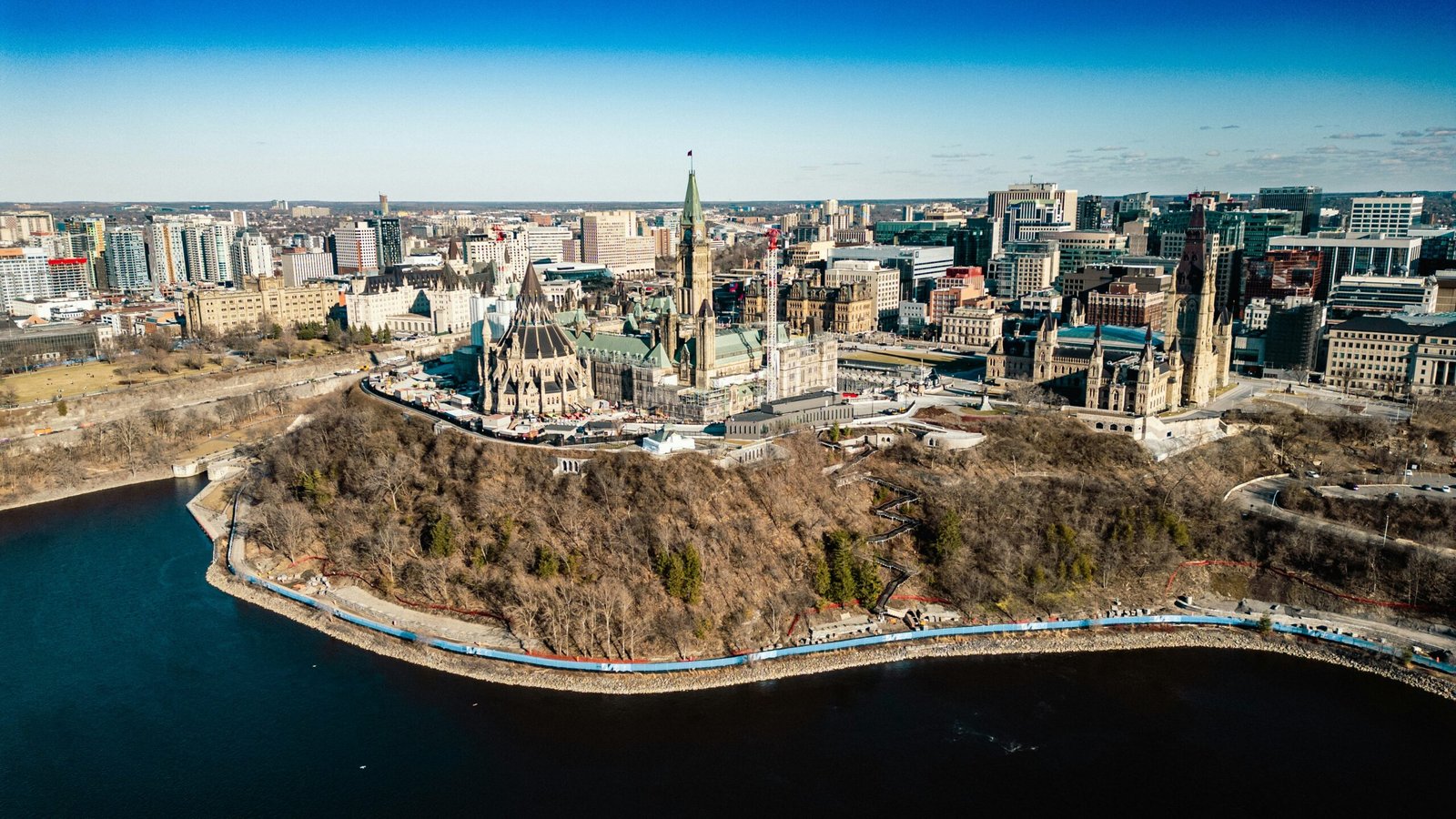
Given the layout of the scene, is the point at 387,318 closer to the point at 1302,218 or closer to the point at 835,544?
the point at 835,544

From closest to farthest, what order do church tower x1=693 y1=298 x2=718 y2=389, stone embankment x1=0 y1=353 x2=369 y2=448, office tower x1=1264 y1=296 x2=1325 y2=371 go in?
church tower x1=693 y1=298 x2=718 y2=389, stone embankment x1=0 y1=353 x2=369 y2=448, office tower x1=1264 y1=296 x2=1325 y2=371

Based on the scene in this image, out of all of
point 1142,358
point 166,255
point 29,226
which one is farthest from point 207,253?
point 1142,358

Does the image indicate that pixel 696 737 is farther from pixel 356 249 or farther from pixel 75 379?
pixel 356 249

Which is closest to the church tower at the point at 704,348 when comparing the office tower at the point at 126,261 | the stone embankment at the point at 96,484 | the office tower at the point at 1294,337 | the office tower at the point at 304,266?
the stone embankment at the point at 96,484

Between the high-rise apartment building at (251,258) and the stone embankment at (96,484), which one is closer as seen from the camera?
the stone embankment at (96,484)

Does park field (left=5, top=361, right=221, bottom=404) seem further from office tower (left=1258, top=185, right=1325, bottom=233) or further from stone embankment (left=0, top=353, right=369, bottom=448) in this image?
office tower (left=1258, top=185, right=1325, bottom=233)

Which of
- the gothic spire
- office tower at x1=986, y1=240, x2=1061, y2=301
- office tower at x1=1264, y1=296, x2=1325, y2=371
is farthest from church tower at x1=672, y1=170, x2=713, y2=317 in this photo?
office tower at x1=986, y1=240, x2=1061, y2=301

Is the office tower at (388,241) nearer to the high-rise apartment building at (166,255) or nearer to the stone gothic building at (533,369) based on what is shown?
the high-rise apartment building at (166,255)
